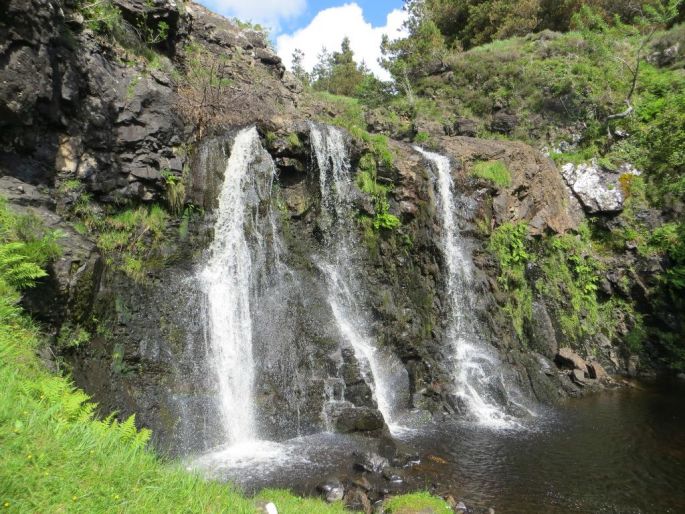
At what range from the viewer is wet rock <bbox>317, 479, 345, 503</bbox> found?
6.91m

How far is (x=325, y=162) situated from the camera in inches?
547

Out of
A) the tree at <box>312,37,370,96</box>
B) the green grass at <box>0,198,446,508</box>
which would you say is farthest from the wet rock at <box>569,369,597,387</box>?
the tree at <box>312,37,370,96</box>

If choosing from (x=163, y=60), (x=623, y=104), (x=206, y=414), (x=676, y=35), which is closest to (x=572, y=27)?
(x=676, y=35)

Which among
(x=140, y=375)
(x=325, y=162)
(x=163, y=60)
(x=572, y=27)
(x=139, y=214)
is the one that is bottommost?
(x=140, y=375)

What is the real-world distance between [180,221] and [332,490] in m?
7.62

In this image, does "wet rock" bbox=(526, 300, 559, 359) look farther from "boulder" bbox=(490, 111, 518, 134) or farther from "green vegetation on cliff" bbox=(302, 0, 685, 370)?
"boulder" bbox=(490, 111, 518, 134)

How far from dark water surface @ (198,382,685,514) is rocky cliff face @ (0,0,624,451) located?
1218 mm

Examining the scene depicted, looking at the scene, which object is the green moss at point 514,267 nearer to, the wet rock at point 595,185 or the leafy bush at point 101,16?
the wet rock at point 595,185

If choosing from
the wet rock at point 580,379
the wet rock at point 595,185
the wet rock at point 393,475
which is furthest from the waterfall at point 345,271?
the wet rock at point 595,185

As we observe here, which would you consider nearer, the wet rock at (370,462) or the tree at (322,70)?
the wet rock at (370,462)

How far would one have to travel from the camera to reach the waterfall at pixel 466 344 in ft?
36.9

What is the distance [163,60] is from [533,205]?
13786mm

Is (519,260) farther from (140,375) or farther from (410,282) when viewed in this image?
(140,375)

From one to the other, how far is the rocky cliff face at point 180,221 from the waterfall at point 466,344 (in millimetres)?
404
